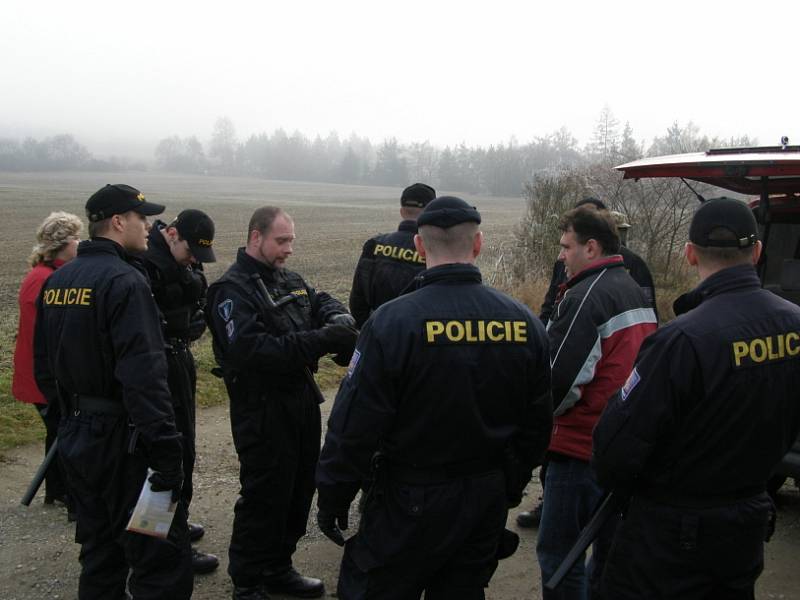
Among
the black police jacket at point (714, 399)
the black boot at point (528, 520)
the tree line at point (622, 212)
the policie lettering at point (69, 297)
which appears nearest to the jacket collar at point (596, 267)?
the black police jacket at point (714, 399)

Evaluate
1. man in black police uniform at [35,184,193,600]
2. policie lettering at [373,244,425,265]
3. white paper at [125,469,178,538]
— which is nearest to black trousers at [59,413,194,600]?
man in black police uniform at [35,184,193,600]

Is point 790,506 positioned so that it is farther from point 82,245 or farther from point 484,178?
point 484,178

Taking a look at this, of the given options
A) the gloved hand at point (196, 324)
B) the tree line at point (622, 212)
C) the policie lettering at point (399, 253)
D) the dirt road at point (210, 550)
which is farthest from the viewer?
the tree line at point (622, 212)

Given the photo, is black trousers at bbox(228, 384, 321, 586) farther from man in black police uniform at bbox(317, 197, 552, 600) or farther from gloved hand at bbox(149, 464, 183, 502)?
man in black police uniform at bbox(317, 197, 552, 600)

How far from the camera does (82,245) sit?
3498 mm

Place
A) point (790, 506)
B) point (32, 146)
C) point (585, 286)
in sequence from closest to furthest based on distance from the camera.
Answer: point (585, 286)
point (790, 506)
point (32, 146)

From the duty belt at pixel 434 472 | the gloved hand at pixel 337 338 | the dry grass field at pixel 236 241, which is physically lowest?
the dry grass field at pixel 236 241

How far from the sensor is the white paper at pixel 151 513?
3193 millimetres

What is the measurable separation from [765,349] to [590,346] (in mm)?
834

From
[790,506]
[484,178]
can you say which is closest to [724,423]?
[790,506]

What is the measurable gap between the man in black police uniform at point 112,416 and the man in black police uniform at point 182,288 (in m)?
0.88

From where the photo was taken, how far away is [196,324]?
4.88 metres

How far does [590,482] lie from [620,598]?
73 centimetres

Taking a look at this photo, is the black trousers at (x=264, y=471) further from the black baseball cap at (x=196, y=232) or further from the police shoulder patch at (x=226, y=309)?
the black baseball cap at (x=196, y=232)
